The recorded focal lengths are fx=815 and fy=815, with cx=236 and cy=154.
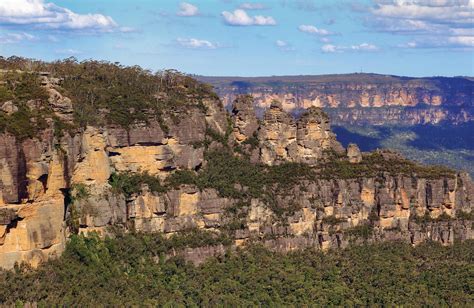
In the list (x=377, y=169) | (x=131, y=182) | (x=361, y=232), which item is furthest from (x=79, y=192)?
(x=377, y=169)

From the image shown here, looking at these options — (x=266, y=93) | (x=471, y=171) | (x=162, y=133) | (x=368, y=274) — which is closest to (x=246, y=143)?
(x=162, y=133)

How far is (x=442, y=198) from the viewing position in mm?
79625

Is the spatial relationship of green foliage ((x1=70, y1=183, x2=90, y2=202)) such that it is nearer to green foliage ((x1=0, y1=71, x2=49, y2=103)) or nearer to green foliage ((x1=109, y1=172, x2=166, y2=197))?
green foliage ((x1=109, y1=172, x2=166, y2=197))

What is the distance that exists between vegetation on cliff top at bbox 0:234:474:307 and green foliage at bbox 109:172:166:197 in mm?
3915

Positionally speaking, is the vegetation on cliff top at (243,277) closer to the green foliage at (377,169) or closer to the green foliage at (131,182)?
the green foliage at (131,182)

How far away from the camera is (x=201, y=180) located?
73.9 meters

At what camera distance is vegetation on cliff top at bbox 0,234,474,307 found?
59562mm

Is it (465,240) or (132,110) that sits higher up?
(132,110)

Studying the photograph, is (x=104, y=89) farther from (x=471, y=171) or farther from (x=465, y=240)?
(x=471, y=171)

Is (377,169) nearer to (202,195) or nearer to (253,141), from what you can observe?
(253,141)

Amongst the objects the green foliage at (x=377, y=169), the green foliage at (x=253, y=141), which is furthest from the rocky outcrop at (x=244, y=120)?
the green foliage at (x=377, y=169)

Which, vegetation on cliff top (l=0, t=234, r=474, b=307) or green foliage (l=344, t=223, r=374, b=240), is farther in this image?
green foliage (l=344, t=223, r=374, b=240)

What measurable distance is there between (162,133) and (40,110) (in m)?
13.4

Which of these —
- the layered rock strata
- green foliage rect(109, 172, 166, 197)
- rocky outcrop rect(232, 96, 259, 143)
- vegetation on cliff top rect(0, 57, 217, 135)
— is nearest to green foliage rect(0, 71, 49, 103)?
vegetation on cliff top rect(0, 57, 217, 135)
